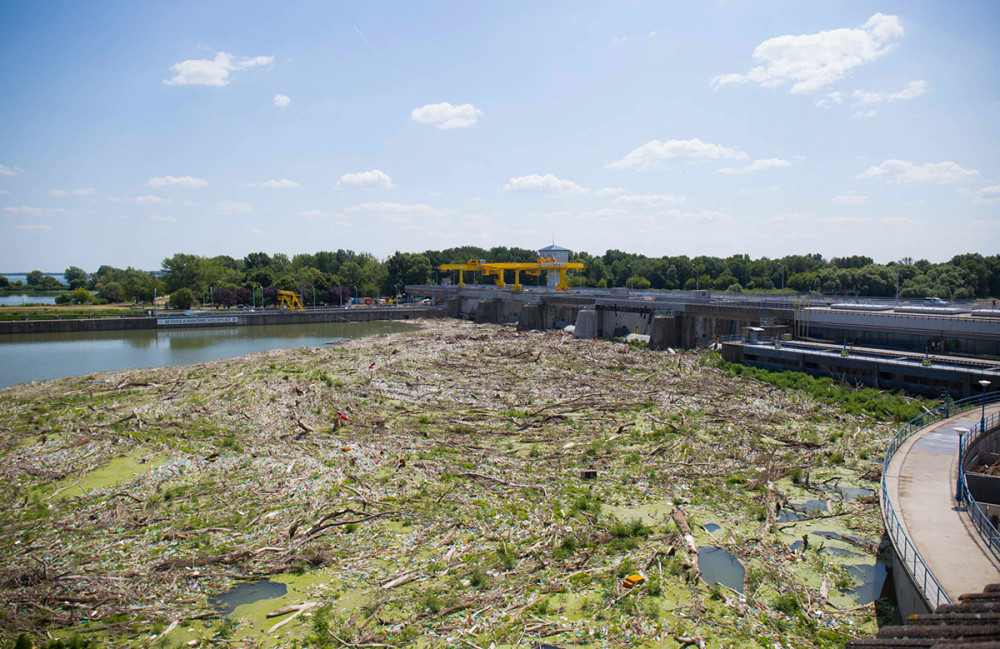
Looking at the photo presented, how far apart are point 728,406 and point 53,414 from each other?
2961cm

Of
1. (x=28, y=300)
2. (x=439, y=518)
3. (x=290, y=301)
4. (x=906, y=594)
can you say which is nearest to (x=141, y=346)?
(x=290, y=301)

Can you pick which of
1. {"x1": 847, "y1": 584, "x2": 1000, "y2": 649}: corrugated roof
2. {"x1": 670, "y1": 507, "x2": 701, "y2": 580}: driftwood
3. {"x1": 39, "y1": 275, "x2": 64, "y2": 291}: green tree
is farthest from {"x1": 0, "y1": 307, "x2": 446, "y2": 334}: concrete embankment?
{"x1": 39, "y1": 275, "x2": 64, "y2": 291}: green tree

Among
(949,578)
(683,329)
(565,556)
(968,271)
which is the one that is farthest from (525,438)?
(968,271)

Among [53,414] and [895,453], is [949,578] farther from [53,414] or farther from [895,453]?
[53,414]

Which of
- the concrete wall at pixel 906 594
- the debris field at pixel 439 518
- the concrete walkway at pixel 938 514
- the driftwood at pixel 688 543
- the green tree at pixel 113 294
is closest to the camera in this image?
the concrete wall at pixel 906 594

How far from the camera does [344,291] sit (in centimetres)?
10731

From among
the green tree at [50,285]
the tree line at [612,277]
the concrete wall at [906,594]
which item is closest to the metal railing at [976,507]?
the concrete wall at [906,594]

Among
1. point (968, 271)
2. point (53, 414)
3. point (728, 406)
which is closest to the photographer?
point (53, 414)

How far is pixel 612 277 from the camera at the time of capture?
113750mm

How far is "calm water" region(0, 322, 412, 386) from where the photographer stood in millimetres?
43094

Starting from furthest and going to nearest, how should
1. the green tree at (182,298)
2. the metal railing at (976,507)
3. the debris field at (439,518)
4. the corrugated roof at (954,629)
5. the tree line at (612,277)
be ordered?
the green tree at (182,298) → the tree line at (612,277) → the metal railing at (976,507) → the debris field at (439,518) → the corrugated roof at (954,629)

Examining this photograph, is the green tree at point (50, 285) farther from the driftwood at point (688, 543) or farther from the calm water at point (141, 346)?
the driftwood at point (688, 543)

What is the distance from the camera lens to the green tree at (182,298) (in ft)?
293

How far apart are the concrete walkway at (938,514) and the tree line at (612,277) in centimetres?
6193
